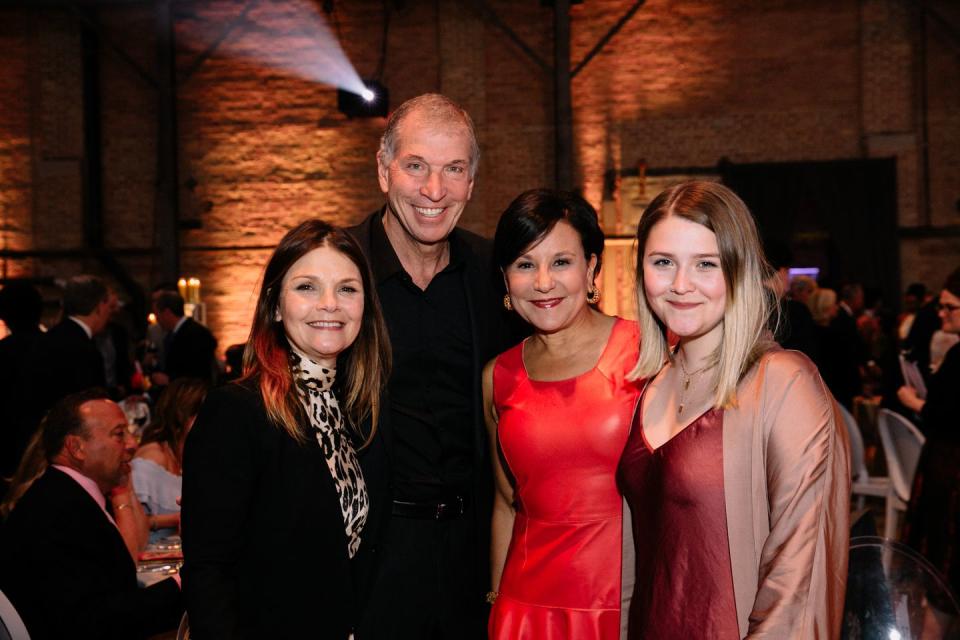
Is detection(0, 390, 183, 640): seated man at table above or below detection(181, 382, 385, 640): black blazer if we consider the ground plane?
below

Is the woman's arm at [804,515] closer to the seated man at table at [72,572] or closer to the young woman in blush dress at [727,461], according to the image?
the young woman in blush dress at [727,461]

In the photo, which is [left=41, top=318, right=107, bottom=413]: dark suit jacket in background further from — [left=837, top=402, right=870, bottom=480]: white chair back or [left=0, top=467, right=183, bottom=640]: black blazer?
[left=837, top=402, right=870, bottom=480]: white chair back

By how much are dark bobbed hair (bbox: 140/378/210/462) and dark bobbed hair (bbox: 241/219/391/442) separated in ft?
7.80

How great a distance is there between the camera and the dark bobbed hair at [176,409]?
460 cm

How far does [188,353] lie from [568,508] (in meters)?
6.11

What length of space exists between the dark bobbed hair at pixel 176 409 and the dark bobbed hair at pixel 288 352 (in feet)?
7.80

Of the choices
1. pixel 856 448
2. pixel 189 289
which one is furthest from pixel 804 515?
pixel 189 289

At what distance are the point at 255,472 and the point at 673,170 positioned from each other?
11217 mm

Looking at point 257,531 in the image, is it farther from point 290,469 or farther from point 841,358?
point 841,358

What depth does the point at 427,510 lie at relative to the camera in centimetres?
268

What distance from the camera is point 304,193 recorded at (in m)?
13.2

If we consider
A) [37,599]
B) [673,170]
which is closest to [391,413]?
[37,599]

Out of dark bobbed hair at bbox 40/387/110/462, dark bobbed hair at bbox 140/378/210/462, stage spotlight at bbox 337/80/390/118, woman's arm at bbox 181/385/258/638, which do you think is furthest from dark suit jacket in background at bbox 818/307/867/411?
stage spotlight at bbox 337/80/390/118

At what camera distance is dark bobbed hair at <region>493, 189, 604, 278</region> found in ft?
8.83
